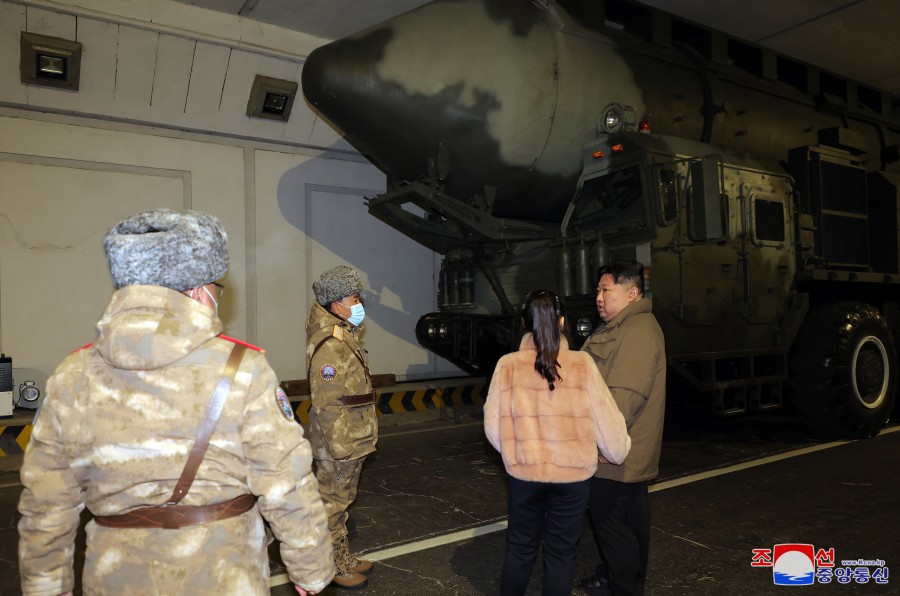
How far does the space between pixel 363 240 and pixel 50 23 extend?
385 centimetres

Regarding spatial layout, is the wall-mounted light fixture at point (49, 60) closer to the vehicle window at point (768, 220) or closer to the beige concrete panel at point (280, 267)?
the beige concrete panel at point (280, 267)

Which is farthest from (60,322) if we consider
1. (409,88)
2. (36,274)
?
(409,88)

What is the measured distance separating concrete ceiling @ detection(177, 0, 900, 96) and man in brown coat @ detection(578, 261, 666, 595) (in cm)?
536

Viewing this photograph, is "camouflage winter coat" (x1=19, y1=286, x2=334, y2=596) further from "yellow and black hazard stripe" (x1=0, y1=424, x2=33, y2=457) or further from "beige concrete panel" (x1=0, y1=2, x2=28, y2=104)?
"beige concrete panel" (x1=0, y1=2, x2=28, y2=104)

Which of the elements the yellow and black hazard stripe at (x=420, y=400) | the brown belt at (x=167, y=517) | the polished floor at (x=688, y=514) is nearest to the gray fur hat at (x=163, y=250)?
the brown belt at (x=167, y=517)

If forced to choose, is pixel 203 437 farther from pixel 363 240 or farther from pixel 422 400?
pixel 363 240

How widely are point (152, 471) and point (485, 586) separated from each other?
7.44 feet

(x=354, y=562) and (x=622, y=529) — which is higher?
(x=622, y=529)

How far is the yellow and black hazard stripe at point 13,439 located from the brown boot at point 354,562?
386cm

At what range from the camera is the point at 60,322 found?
6.42 metres

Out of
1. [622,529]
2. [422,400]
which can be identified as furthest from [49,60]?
[622,529]

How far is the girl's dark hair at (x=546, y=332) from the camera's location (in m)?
2.49

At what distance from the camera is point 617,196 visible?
586cm

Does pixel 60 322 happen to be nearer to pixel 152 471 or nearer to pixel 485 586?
pixel 485 586
